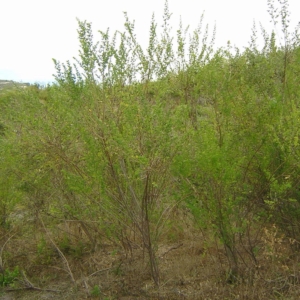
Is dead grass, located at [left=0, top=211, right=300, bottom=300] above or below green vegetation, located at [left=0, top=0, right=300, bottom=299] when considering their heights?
below

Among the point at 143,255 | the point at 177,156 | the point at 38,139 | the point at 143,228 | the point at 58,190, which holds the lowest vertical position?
the point at 143,255

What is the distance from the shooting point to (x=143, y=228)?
4.30 meters

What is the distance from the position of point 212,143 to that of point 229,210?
0.72 meters

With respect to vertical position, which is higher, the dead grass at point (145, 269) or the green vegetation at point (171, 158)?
the green vegetation at point (171, 158)

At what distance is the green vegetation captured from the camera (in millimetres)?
3930

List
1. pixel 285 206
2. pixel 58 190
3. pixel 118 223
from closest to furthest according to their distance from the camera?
pixel 285 206 < pixel 118 223 < pixel 58 190

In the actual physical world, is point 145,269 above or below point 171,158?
below

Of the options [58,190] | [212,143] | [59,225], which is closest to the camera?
[212,143]

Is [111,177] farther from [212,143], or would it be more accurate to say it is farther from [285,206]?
[285,206]

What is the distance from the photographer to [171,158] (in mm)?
3959

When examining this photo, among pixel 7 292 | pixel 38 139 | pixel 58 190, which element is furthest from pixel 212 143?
pixel 7 292

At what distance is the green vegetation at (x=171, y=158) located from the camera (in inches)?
155

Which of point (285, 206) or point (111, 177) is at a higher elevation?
point (111, 177)

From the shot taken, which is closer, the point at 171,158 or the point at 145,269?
the point at 171,158
